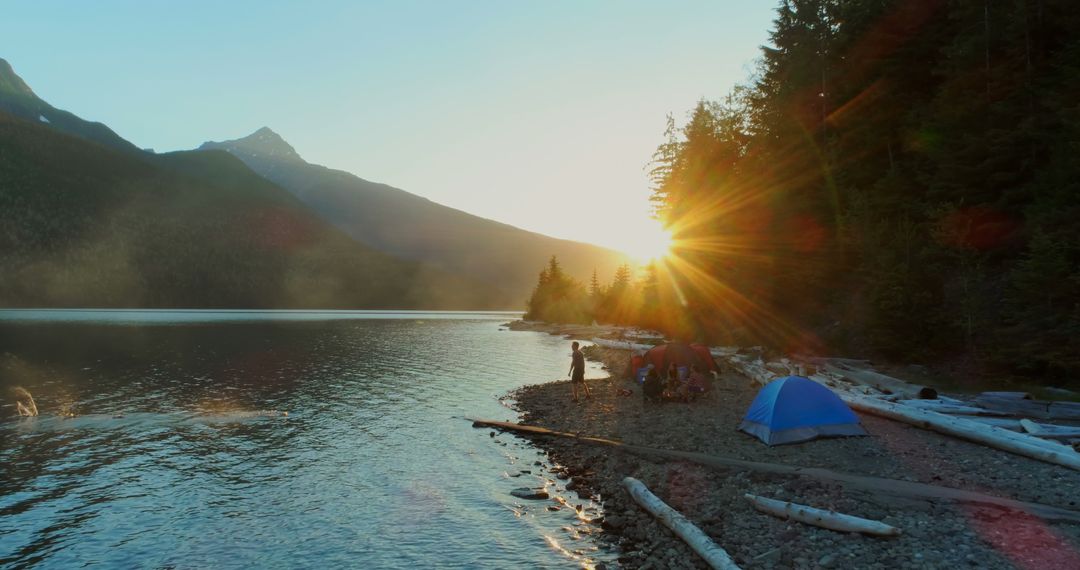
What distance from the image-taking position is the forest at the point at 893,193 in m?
23.6

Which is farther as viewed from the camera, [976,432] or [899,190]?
[899,190]

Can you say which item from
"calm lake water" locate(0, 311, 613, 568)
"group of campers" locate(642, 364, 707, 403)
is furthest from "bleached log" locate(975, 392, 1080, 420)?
"calm lake water" locate(0, 311, 613, 568)

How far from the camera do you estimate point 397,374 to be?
41.8 meters

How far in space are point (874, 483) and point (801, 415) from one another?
449 cm

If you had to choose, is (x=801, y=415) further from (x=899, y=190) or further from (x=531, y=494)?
(x=899, y=190)

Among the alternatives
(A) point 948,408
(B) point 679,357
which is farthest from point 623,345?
(A) point 948,408

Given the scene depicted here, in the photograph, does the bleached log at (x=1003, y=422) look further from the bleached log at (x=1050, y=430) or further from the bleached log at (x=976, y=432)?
the bleached log at (x=976, y=432)

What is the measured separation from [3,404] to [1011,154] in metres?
52.7

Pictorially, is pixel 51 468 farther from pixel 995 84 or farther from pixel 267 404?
pixel 995 84

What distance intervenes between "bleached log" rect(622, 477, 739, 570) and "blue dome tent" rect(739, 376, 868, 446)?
519 cm

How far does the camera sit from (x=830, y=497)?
1147 cm

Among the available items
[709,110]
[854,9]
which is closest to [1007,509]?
[854,9]

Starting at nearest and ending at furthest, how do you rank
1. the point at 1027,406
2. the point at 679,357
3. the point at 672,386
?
the point at 1027,406
the point at 672,386
the point at 679,357

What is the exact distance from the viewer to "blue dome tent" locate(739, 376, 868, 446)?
16.1 meters
